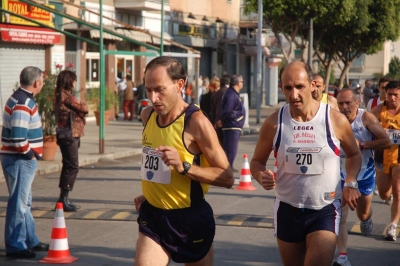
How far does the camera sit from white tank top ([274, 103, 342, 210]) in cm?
539

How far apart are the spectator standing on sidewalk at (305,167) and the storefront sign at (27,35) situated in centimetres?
1874

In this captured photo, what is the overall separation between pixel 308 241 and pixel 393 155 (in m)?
4.46

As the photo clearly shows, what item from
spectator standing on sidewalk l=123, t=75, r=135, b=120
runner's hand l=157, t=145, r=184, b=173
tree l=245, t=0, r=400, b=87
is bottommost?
spectator standing on sidewalk l=123, t=75, r=135, b=120

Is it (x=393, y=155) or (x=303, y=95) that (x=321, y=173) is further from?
(x=393, y=155)

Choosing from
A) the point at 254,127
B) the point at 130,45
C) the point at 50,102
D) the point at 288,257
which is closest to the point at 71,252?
the point at 288,257

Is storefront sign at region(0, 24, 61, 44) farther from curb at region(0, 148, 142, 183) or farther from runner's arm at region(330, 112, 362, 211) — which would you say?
runner's arm at region(330, 112, 362, 211)

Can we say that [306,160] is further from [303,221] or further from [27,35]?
[27,35]

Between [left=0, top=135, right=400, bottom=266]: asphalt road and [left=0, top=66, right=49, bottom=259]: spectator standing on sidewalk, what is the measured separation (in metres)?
0.23

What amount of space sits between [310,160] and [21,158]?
3.83 metres

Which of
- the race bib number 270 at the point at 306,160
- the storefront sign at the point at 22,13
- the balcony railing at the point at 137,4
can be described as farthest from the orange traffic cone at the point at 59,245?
the balcony railing at the point at 137,4

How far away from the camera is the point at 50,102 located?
15.6 m

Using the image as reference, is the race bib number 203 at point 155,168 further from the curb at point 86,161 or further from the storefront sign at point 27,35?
the storefront sign at point 27,35

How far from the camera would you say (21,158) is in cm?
816

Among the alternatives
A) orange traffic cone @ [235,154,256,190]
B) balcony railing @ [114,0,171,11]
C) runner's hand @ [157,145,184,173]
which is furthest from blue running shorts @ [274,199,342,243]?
balcony railing @ [114,0,171,11]
